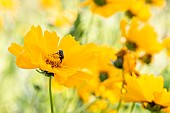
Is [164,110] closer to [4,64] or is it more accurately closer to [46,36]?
[46,36]

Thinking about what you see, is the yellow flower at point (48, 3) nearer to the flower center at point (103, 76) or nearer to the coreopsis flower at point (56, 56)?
the flower center at point (103, 76)

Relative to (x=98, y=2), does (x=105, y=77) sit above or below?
below

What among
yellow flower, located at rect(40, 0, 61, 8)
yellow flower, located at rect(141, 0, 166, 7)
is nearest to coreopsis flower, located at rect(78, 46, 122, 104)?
yellow flower, located at rect(141, 0, 166, 7)

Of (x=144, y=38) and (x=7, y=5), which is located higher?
(x=7, y=5)

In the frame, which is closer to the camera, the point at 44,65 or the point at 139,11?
the point at 44,65

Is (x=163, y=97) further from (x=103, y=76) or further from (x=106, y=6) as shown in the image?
(x=106, y=6)

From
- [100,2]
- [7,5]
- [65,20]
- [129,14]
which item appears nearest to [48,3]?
[7,5]

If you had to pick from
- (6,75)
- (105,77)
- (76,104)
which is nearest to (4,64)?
(6,75)
